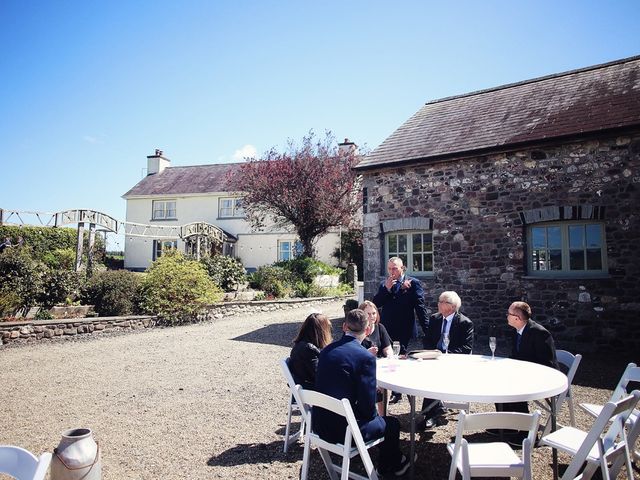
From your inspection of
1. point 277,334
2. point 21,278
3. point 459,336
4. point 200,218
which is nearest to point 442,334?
point 459,336

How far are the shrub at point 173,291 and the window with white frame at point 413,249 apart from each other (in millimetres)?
5906

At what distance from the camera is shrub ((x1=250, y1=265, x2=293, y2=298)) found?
1681 centimetres

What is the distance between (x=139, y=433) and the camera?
453 cm

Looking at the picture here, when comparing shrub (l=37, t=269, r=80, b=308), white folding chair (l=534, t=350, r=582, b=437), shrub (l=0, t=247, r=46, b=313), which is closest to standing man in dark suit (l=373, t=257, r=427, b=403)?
white folding chair (l=534, t=350, r=582, b=437)

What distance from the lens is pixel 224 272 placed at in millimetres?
16312

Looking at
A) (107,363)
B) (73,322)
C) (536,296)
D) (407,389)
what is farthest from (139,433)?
(536,296)

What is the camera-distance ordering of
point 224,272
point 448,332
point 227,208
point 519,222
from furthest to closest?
point 227,208 < point 224,272 < point 519,222 < point 448,332

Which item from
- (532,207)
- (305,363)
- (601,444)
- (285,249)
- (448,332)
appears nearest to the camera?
(601,444)

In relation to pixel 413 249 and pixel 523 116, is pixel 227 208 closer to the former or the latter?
pixel 413 249

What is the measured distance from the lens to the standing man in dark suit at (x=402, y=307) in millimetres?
5863

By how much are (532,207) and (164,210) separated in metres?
23.9

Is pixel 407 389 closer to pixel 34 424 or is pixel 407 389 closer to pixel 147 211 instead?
pixel 34 424

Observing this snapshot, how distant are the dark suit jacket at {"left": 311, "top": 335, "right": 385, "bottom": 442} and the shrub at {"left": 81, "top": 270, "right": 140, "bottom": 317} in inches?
384

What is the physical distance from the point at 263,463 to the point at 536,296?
7099 millimetres
